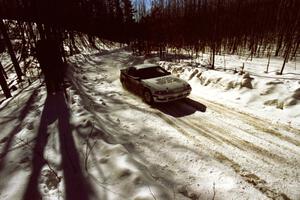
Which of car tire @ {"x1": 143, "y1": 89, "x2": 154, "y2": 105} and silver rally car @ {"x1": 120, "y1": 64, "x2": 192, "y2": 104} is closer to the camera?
silver rally car @ {"x1": 120, "y1": 64, "x2": 192, "y2": 104}

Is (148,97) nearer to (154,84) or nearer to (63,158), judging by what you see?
(154,84)

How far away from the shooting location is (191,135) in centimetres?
603

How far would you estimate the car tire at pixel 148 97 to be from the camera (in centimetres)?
841

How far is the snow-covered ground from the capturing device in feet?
12.9

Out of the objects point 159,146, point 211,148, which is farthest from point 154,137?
point 211,148

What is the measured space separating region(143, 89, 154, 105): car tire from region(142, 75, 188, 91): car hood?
11.5 inches

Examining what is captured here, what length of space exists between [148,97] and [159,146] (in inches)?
129

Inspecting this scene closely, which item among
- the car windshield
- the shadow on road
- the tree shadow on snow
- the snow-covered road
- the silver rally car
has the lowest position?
the snow-covered road

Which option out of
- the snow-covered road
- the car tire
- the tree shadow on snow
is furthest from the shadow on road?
the tree shadow on snow

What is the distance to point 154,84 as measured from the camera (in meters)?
8.37

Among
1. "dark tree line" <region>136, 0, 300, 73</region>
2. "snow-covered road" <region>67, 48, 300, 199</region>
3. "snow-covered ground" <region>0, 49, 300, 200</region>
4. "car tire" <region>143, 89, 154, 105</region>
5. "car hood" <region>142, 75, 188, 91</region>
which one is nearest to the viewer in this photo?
"snow-covered ground" <region>0, 49, 300, 200</region>

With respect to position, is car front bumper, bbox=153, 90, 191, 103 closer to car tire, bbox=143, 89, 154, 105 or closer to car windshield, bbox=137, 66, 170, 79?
car tire, bbox=143, 89, 154, 105

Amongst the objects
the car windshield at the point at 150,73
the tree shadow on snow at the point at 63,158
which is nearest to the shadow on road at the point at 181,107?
the car windshield at the point at 150,73

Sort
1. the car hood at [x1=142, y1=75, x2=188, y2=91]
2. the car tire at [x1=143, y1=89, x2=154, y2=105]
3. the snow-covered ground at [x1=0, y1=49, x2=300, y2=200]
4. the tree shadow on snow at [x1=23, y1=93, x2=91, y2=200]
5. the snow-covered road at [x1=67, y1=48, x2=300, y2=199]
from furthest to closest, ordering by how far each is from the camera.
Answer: the car tire at [x1=143, y1=89, x2=154, y2=105]
the car hood at [x1=142, y1=75, x2=188, y2=91]
the snow-covered road at [x1=67, y1=48, x2=300, y2=199]
the snow-covered ground at [x1=0, y1=49, x2=300, y2=200]
the tree shadow on snow at [x1=23, y1=93, x2=91, y2=200]
